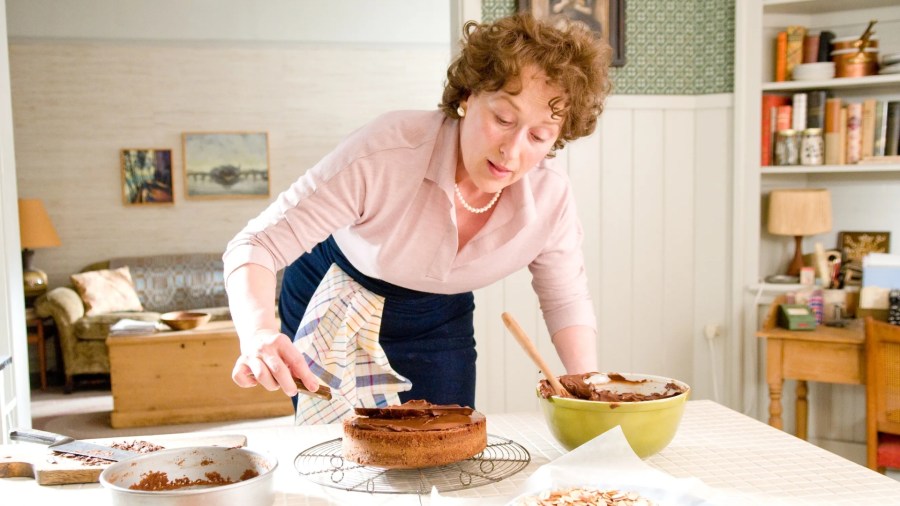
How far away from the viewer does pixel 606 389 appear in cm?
150

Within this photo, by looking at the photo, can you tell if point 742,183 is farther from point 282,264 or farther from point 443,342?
point 282,264

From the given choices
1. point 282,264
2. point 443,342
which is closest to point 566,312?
point 443,342

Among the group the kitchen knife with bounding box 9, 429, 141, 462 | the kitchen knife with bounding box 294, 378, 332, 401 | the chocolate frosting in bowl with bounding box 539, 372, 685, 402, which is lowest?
the kitchen knife with bounding box 9, 429, 141, 462

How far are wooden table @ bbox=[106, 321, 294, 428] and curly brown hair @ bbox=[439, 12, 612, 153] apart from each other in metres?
3.61

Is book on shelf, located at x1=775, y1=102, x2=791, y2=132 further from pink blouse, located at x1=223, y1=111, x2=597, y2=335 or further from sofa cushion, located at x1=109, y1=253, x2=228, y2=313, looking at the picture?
sofa cushion, located at x1=109, y1=253, x2=228, y2=313

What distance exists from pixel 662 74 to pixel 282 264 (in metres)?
2.40

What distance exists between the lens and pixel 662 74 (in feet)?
11.4

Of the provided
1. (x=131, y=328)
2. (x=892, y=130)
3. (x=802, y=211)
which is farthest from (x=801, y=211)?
(x=131, y=328)

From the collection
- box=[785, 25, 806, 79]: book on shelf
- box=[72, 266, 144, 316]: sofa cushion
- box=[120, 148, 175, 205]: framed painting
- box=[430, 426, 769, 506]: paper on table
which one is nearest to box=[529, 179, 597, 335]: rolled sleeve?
box=[430, 426, 769, 506]: paper on table

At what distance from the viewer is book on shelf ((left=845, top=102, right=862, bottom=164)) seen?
3.34 metres

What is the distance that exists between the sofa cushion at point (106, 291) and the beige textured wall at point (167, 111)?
0.45 metres

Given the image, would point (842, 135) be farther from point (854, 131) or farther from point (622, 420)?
point (622, 420)

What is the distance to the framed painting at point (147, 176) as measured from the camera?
22.0 feet

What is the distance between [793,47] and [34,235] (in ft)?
16.6
